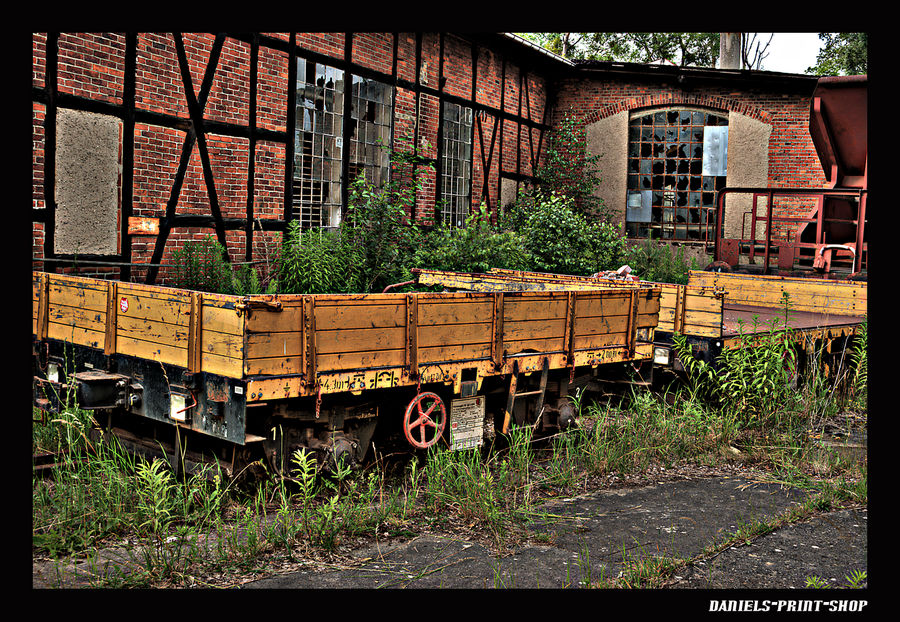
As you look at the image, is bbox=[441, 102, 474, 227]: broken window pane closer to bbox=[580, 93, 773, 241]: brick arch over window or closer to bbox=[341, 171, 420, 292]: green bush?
bbox=[341, 171, 420, 292]: green bush

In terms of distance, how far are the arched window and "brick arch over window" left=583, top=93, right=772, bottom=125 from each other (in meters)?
0.20

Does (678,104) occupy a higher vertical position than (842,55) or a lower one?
lower

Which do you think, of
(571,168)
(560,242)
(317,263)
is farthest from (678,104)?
(317,263)

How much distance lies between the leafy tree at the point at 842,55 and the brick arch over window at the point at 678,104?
11.8 metres

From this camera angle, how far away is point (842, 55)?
102ft

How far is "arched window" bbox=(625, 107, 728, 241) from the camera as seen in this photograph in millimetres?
19453

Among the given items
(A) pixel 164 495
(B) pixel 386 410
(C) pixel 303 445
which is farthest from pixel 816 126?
(A) pixel 164 495

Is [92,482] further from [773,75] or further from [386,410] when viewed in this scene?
[773,75]

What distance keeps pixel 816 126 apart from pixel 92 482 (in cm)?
1289

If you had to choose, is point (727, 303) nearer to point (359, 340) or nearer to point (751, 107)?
point (359, 340)

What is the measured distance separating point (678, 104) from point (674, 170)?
158 centimetres

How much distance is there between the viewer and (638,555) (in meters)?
4.64

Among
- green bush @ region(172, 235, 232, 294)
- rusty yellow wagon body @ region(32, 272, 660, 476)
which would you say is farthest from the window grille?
rusty yellow wagon body @ region(32, 272, 660, 476)

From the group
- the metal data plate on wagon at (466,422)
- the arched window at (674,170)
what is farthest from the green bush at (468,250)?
the arched window at (674,170)
